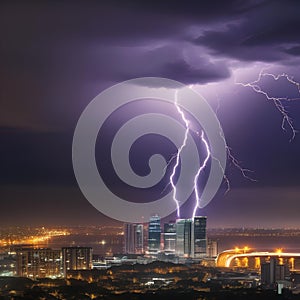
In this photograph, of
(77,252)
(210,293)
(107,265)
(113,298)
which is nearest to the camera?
(113,298)

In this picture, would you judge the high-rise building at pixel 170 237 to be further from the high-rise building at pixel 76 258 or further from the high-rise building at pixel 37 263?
the high-rise building at pixel 37 263

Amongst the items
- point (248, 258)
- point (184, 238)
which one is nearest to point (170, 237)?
point (184, 238)

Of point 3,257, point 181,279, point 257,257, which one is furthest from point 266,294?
point 257,257

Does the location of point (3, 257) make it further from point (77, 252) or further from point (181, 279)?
point (181, 279)

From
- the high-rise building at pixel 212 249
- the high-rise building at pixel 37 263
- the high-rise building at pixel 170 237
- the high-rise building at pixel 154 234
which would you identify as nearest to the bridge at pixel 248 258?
the high-rise building at pixel 212 249

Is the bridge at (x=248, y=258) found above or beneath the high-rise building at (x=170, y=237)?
beneath
